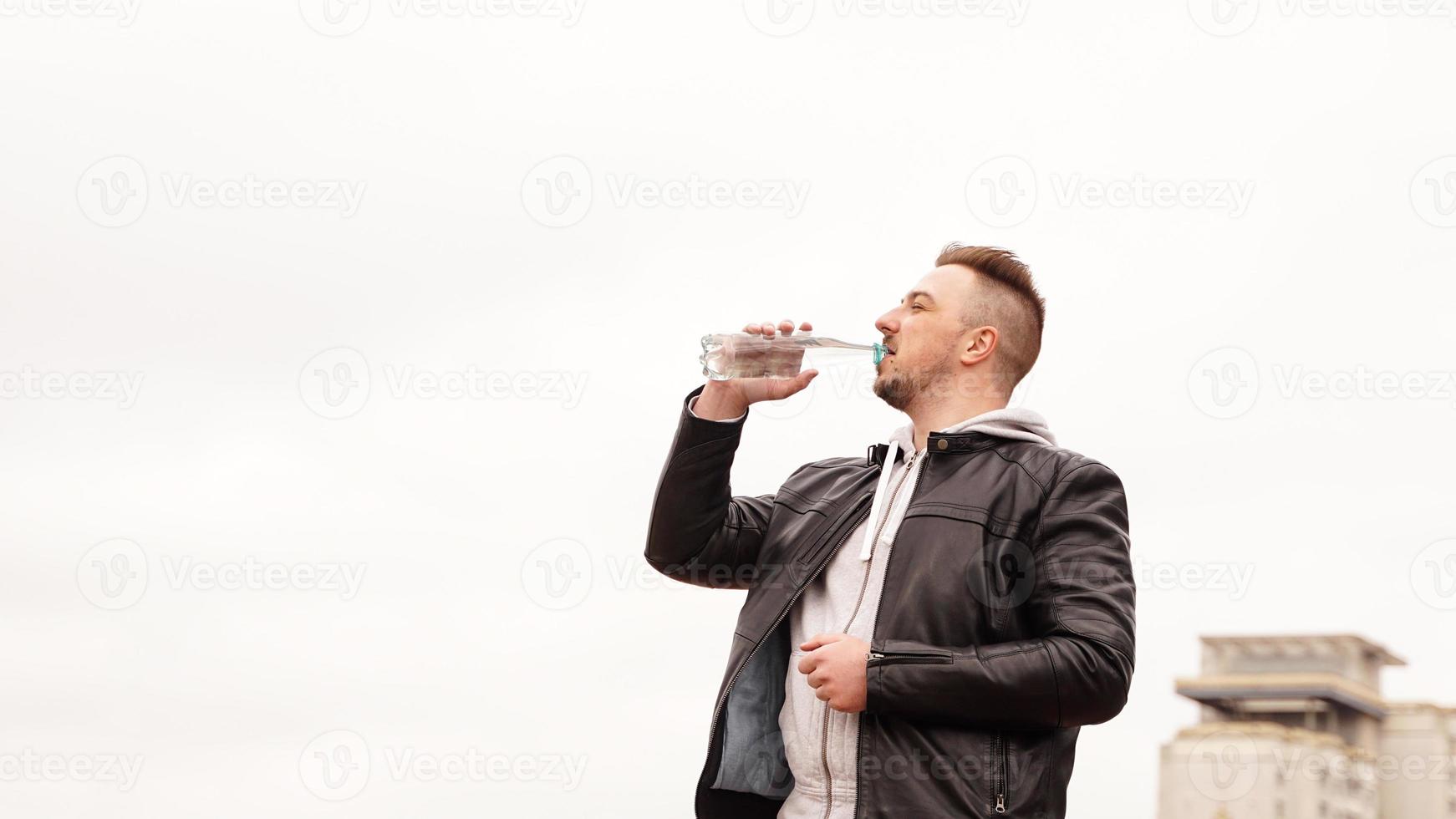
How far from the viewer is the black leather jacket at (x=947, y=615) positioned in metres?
3.13

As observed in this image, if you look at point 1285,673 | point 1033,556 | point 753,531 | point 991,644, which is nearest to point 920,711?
point 991,644

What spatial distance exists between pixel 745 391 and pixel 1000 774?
1.31 m

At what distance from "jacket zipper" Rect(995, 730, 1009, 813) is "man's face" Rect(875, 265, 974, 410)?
1.11 meters

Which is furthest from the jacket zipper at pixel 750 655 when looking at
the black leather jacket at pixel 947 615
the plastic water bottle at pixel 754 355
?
the plastic water bottle at pixel 754 355

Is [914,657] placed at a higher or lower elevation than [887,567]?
lower

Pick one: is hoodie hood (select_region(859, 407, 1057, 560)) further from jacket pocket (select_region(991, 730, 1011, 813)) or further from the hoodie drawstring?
jacket pocket (select_region(991, 730, 1011, 813))

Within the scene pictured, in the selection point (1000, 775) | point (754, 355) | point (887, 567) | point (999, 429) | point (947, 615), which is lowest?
point (1000, 775)

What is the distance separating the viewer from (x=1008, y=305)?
409 cm

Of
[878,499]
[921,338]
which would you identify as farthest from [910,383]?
[878,499]

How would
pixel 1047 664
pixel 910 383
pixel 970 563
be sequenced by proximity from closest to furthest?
pixel 1047 664 → pixel 970 563 → pixel 910 383

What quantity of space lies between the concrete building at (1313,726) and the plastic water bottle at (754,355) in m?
22.0

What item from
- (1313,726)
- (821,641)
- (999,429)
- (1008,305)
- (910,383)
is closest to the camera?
(821,641)

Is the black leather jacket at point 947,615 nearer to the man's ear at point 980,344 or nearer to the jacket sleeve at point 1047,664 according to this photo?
the jacket sleeve at point 1047,664

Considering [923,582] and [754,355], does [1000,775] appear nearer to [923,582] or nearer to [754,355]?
[923,582]
